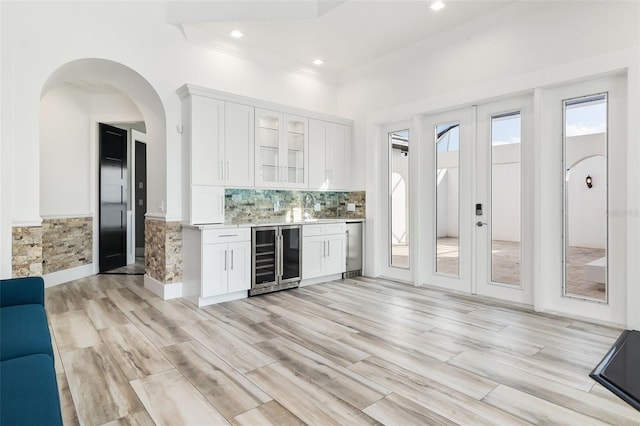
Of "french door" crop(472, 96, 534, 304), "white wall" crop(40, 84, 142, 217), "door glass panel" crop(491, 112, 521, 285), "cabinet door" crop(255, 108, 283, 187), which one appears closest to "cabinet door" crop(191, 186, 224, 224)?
"cabinet door" crop(255, 108, 283, 187)

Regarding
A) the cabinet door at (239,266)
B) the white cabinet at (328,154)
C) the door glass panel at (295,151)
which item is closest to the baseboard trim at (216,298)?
the cabinet door at (239,266)

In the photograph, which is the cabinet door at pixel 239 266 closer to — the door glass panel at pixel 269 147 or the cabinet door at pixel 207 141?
the cabinet door at pixel 207 141

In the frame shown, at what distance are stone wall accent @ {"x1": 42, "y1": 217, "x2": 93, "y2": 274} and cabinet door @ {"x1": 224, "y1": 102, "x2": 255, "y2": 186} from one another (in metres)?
2.83

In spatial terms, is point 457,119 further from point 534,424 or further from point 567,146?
point 534,424

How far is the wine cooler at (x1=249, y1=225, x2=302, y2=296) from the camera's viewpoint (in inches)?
177

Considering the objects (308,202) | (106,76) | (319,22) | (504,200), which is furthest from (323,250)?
(106,76)

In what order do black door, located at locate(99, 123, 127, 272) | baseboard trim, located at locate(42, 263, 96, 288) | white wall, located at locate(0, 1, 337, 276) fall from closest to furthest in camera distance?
white wall, located at locate(0, 1, 337, 276) < baseboard trim, located at locate(42, 263, 96, 288) < black door, located at locate(99, 123, 127, 272)

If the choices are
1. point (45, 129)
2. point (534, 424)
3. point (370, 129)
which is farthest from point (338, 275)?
point (45, 129)

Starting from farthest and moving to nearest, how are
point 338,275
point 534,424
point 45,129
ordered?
point 338,275 < point 45,129 < point 534,424

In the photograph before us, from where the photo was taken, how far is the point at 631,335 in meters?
1.36

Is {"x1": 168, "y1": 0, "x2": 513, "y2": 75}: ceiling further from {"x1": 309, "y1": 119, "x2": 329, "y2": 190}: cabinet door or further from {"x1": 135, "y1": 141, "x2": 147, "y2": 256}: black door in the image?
{"x1": 135, "y1": 141, "x2": 147, "y2": 256}: black door

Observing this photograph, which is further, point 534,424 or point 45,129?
point 45,129

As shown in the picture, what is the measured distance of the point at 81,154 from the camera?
18.7 feet

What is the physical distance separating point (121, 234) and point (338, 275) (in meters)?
4.11
